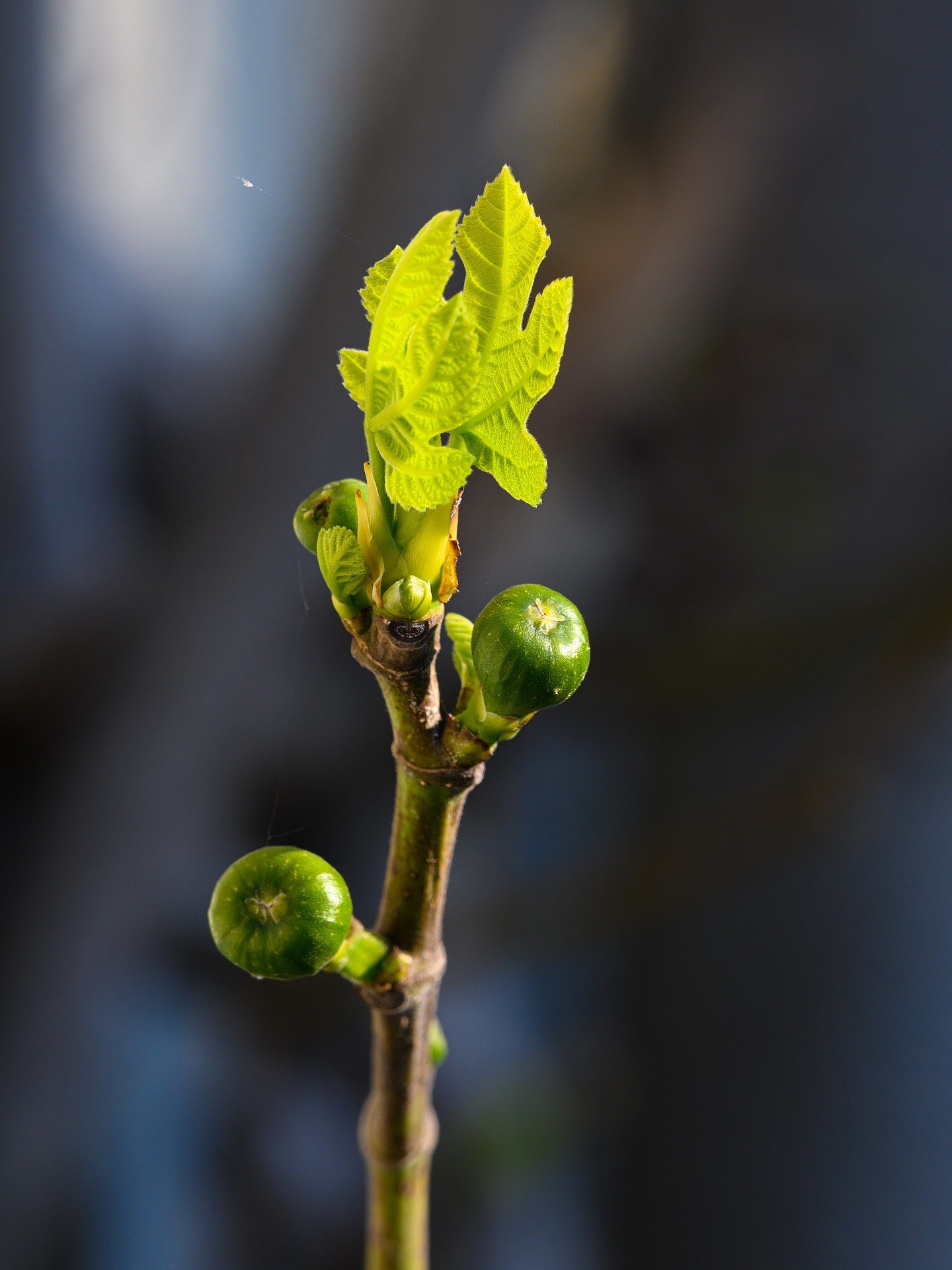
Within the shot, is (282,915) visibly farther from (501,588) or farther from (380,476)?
(501,588)

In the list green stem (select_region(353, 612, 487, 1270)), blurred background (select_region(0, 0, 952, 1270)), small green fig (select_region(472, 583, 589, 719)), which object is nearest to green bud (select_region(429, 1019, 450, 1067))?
green stem (select_region(353, 612, 487, 1270))

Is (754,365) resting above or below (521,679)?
above

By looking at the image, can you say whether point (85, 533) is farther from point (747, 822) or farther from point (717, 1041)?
point (717, 1041)

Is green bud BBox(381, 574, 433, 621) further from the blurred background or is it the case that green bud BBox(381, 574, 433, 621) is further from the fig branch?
the blurred background

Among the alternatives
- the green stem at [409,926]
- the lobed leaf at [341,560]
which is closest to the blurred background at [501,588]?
the green stem at [409,926]

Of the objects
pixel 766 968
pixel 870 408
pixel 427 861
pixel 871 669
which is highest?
pixel 870 408

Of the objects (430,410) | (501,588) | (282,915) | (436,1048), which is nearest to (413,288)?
(430,410)

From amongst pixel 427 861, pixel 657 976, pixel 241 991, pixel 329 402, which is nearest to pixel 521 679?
pixel 427 861
